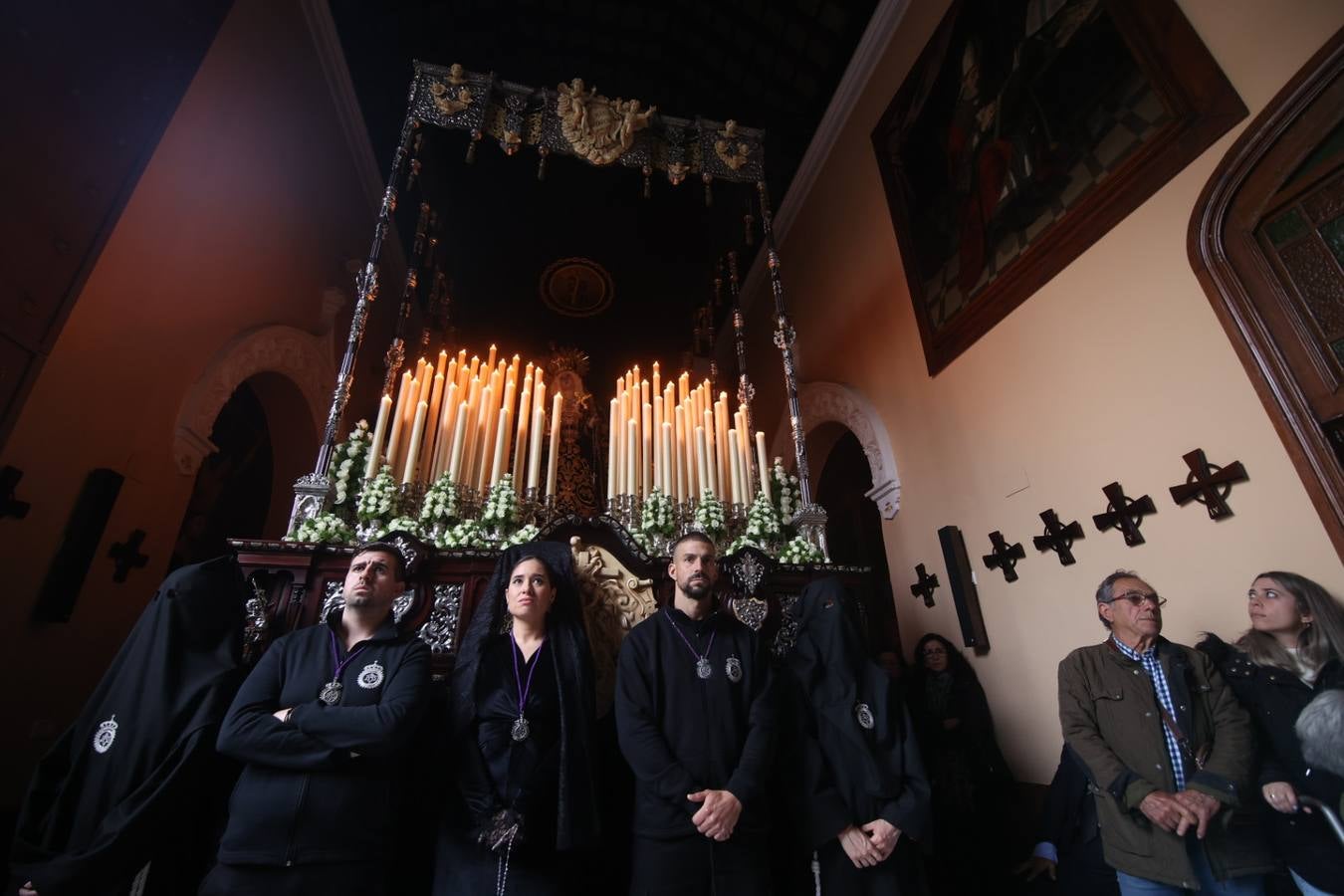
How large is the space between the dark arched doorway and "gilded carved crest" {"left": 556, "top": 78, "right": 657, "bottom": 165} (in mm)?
3549

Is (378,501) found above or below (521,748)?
above

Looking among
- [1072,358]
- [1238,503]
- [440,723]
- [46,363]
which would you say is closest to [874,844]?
[440,723]

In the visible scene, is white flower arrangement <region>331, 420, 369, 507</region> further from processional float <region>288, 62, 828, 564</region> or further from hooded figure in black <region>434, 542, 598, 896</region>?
hooded figure in black <region>434, 542, 598, 896</region>

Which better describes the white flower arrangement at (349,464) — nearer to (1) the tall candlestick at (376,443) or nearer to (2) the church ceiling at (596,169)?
(1) the tall candlestick at (376,443)

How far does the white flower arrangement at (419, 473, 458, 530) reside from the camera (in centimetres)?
299

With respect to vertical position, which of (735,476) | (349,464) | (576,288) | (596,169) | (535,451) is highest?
(596,169)

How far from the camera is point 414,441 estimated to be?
3.30m

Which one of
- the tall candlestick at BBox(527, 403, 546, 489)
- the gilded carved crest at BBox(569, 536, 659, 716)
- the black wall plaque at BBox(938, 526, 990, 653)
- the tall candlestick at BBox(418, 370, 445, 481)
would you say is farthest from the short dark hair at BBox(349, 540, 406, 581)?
the black wall plaque at BBox(938, 526, 990, 653)

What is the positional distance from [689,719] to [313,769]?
3.90 feet

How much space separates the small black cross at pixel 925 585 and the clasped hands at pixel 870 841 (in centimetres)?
251

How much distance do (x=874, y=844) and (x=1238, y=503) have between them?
6.39ft

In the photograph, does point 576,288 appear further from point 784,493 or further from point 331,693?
point 331,693

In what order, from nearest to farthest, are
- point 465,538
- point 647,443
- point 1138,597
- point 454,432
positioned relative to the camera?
point 1138,597 → point 465,538 → point 454,432 → point 647,443

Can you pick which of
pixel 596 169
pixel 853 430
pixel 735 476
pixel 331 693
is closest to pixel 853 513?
pixel 853 430
